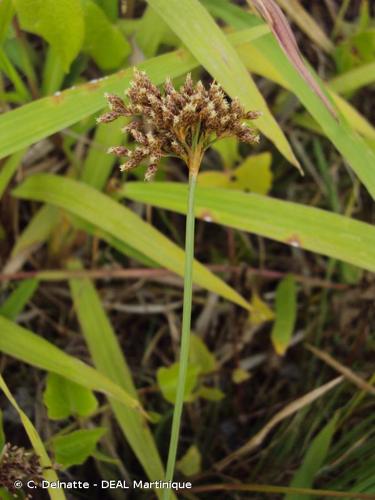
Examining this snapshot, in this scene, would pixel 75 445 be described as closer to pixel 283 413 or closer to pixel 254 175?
pixel 283 413

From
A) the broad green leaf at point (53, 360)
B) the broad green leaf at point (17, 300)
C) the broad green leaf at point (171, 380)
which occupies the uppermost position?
the broad green leaf at point (17, 300)

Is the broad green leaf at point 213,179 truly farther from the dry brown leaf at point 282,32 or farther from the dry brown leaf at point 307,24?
the dry brown leaf at point 307,24

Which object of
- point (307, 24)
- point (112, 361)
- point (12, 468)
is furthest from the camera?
point (307, 24)

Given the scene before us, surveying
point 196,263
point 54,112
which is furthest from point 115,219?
point 54,112

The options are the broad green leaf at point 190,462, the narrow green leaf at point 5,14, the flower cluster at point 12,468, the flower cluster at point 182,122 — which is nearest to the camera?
the flower cluster at point 182,122

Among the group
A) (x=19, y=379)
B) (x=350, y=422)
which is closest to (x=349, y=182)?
(x=350, y=422)

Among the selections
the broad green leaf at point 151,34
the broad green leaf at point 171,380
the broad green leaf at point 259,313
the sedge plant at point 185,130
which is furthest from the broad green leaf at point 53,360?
the broad green leaf at point 151,34
